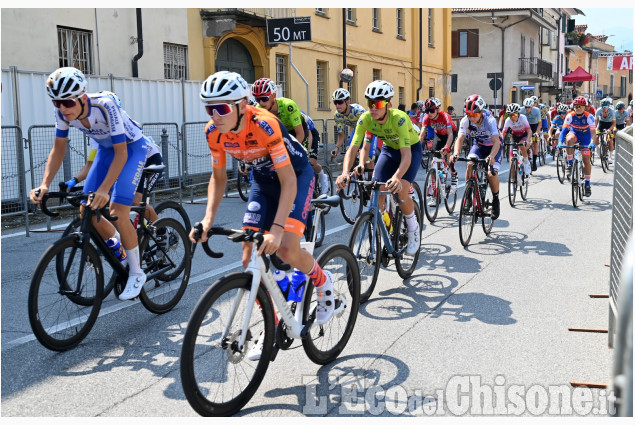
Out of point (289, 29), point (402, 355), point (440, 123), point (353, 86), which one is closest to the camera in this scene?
point (402, 355)

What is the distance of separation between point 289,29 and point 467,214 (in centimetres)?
982

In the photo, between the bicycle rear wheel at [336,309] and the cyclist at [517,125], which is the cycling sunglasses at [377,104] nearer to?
the bicycle rear wheel at [336,309]

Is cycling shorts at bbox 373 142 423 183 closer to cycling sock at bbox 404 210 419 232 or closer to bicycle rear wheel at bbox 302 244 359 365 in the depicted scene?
cycling sock at bbox 404 210 419 232

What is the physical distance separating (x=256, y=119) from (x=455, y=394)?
1989 millimetres

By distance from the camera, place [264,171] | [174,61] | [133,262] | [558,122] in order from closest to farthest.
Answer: [264,171], [133,262], [174,61], [558,122]

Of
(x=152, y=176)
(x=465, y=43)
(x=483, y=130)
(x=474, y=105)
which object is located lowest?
(x=152, y=176)

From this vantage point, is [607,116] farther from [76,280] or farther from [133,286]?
[76,280]

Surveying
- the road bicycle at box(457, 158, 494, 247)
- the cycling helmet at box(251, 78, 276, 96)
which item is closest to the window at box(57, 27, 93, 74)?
the cycling helmet at box(251, 78, 276, 96)

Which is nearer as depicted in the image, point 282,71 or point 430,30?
point 282,71

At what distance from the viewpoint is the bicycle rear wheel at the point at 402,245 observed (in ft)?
22.7

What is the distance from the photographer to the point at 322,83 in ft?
91.6

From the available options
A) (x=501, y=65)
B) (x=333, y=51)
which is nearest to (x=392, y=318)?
(x=333, y=51)

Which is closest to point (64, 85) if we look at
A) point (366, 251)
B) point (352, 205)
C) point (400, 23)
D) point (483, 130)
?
point (366, 251)
